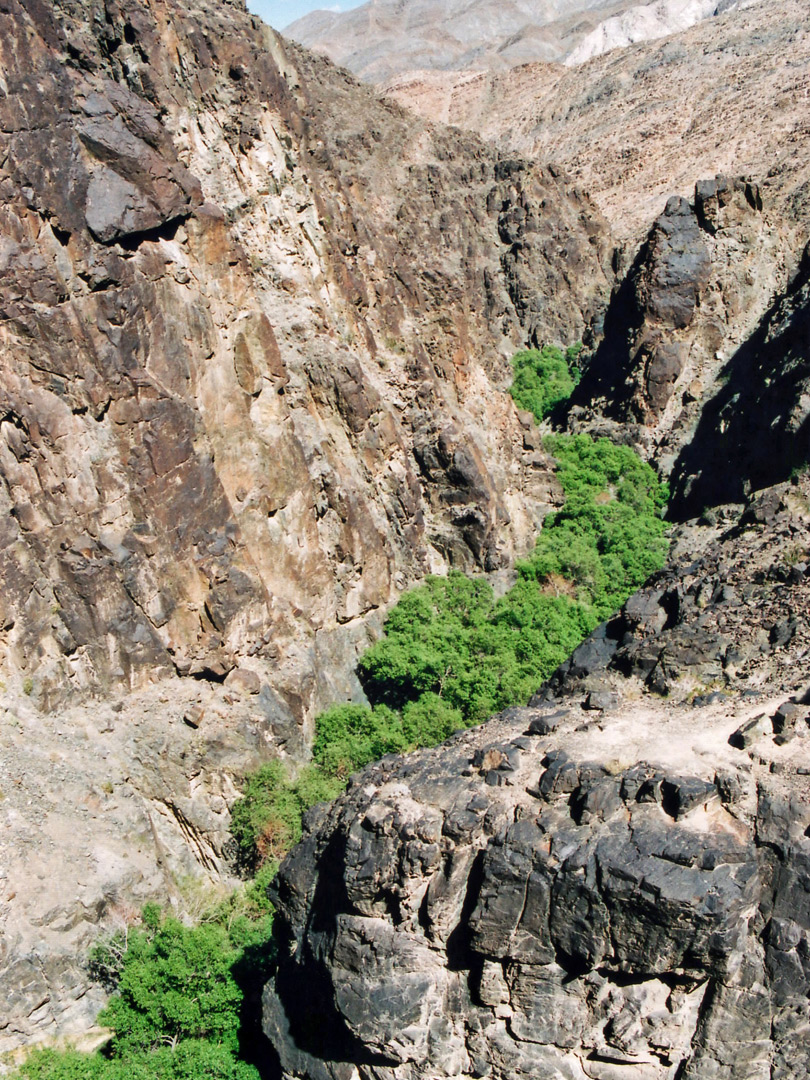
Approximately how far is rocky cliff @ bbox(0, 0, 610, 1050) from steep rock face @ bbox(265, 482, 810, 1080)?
10.2 meters

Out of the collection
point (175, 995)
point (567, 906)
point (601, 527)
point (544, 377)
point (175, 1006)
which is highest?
point (544, 377)

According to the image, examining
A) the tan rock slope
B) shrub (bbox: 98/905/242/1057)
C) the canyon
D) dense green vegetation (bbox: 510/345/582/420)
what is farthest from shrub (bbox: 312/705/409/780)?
Result: the tan rock slope

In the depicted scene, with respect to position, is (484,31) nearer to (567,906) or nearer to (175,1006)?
(175,1006)

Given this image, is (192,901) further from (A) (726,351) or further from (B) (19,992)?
(A) (726,351)

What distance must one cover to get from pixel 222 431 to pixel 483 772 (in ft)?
61.3

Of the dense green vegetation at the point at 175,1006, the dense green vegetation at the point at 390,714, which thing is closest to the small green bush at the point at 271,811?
the dense green vegetation at the point at 390,714

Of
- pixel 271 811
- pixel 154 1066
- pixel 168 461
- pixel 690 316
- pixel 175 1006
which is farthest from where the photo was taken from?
pixel 690 316

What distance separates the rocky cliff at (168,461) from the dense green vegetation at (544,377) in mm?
20182

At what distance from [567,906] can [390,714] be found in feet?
66.6

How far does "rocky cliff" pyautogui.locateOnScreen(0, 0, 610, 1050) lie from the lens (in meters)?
30.6

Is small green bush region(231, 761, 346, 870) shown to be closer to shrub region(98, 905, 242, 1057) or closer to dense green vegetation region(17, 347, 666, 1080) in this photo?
dense green vegetation region(17, 347, 666, 1080)

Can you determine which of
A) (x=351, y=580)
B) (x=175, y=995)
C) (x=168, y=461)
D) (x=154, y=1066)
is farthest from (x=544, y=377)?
(x=154, y=1066)

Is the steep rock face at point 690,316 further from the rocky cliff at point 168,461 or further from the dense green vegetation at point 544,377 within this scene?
the rocky cliff at point 168,461

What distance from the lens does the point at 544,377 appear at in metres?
69.2
